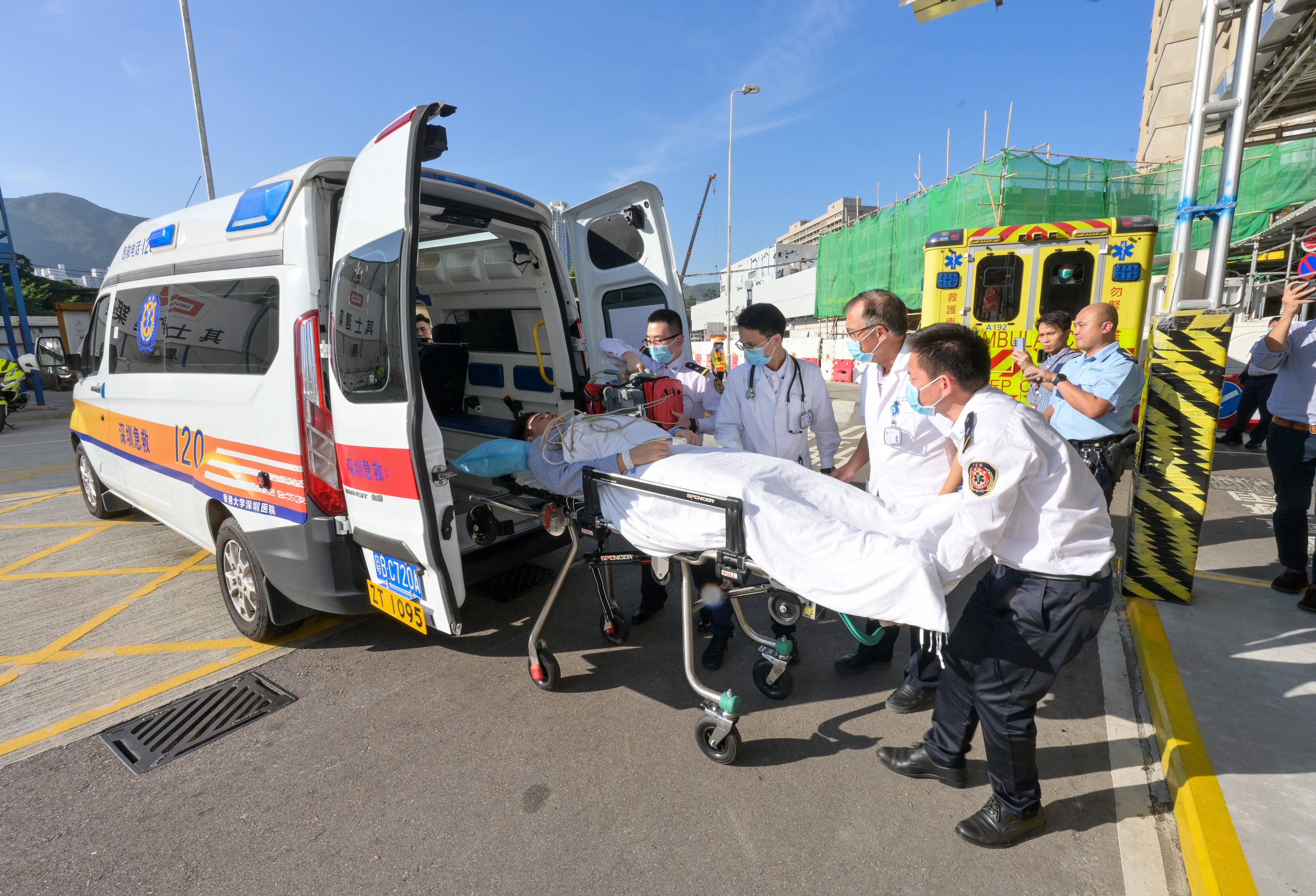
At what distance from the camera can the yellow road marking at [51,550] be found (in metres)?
4.79

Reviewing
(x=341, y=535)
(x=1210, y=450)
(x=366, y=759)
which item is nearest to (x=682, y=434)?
(x=341, y=535)

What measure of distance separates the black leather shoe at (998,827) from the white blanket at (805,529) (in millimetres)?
770

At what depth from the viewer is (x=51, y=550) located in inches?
202

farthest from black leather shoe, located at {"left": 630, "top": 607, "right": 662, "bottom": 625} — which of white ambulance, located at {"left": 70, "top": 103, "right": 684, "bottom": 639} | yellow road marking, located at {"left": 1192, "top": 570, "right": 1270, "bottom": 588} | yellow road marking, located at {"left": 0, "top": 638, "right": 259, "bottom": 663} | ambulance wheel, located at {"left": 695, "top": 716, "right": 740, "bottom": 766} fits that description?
yellow road marking, located at {"left": 1192, "top": 570, "right": 1270, "bottom": 588}

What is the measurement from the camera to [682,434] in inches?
137

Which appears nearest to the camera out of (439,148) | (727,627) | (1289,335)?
(439,148)

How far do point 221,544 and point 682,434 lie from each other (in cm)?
258

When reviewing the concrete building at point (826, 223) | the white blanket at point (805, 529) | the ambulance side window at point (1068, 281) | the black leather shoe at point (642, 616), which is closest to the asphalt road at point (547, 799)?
the black leather shoe at point (642, 616)

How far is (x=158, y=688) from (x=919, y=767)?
3.53 meters

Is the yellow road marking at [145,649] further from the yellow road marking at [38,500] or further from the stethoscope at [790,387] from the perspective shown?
the yellow road marking at [38,500]

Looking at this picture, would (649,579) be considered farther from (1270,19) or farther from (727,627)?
(1270,19)

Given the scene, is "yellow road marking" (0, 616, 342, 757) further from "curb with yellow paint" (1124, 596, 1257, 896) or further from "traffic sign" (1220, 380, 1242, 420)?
"traffic sign" (1220, 380, 1242, 420)

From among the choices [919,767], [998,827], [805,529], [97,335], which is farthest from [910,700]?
[97,335]

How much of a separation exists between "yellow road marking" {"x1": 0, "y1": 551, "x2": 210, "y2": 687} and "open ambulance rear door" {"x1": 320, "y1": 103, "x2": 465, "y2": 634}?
2295mm
